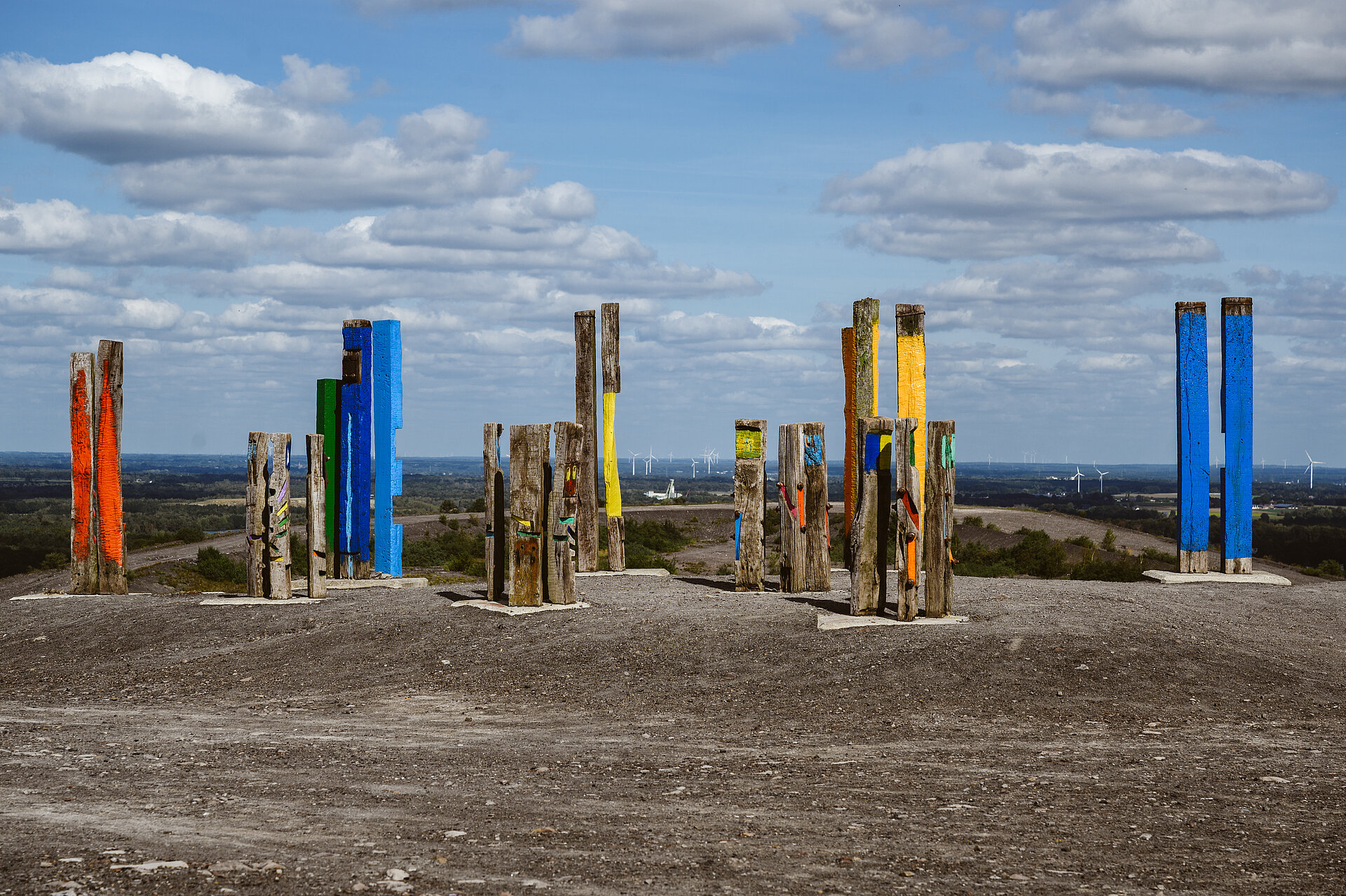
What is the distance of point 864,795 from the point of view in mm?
6961

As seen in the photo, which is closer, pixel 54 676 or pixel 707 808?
pixel 707 808

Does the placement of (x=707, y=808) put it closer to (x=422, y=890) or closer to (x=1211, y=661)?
(x=422, y=890)

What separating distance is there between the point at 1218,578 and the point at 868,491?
21.5 feet

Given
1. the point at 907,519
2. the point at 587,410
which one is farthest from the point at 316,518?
the point at 907,519

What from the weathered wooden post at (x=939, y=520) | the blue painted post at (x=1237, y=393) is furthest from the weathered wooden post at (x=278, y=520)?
the blue painted post at (x=1237, y=393)

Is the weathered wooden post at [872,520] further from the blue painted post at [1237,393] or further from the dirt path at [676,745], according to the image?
the blue painted post at [1237,393]

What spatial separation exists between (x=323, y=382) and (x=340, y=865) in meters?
11.6

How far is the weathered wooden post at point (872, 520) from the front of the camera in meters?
12.4

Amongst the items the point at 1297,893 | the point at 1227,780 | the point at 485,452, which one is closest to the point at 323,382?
the point at 485,452

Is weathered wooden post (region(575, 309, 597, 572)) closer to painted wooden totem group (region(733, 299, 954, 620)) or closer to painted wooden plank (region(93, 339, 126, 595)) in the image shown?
A: painted wooden totem group (region(733, 299, 954, 620))

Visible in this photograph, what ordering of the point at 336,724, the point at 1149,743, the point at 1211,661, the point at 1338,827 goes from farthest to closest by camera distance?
the point at 1211,661 < the point at 336,724 < the point at 1149,743 < the point at 1338,827

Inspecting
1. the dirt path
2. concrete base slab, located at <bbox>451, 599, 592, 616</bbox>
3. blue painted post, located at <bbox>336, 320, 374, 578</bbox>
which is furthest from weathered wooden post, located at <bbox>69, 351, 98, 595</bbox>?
concrete base slab, located at <bbox>451, 599, 592, 616</bbox>

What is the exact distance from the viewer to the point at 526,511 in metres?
13.5

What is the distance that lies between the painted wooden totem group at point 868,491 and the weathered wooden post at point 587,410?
9.61 ft
